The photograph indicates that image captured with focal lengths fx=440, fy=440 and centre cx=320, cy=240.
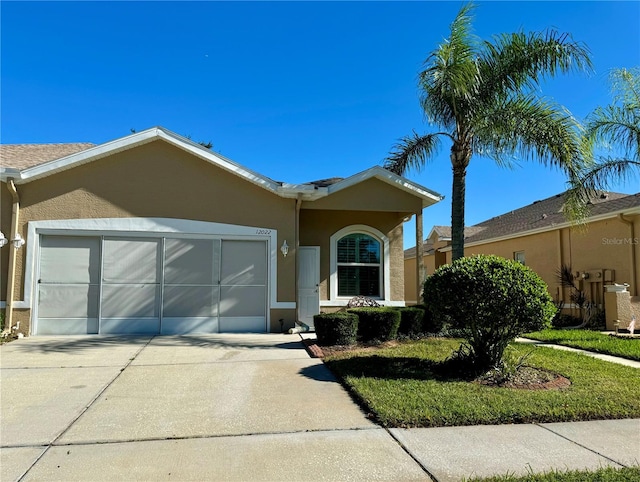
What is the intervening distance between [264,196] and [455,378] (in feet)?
21.9

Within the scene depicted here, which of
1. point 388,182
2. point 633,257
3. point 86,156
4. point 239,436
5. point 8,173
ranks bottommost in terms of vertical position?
point 239,436

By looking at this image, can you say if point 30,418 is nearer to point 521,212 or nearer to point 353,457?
point 353,457

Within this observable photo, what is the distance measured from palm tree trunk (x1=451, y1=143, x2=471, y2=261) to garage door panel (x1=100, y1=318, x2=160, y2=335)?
7.53 m

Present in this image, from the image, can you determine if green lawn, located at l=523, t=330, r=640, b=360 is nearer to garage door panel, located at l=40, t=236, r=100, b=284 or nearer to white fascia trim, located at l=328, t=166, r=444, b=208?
white fascia trim, located at l=328, t=166, r=444, b=208

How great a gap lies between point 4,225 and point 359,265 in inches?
350

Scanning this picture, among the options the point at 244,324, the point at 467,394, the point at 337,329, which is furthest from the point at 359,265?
the point at 467,394

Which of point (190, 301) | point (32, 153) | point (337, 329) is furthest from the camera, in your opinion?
point (32, 153)

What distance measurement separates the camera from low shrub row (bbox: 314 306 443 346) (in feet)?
28.5

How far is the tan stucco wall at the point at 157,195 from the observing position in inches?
407

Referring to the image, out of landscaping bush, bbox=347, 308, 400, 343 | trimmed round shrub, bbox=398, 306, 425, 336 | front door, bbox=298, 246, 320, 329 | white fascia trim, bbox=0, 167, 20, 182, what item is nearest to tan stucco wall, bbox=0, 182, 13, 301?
white fascia trim, bbox=0, 167, 20, 182

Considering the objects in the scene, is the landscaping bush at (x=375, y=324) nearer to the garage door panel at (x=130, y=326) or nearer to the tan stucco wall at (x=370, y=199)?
the tan stucco wall at (x=370, y=199)

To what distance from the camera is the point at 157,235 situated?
1076 cm

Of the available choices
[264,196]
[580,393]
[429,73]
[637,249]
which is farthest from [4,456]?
[637,249]

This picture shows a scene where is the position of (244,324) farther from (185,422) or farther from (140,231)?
(185,422)
